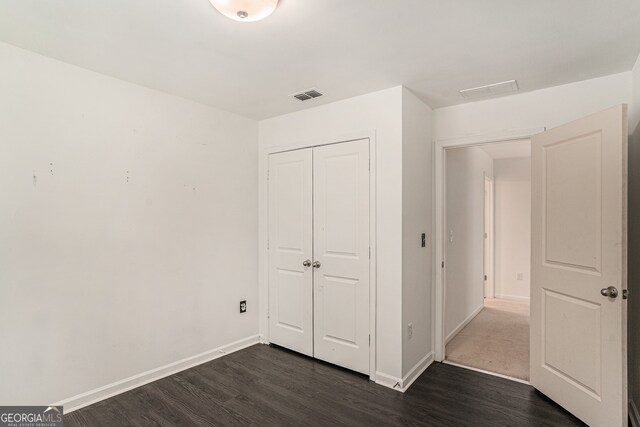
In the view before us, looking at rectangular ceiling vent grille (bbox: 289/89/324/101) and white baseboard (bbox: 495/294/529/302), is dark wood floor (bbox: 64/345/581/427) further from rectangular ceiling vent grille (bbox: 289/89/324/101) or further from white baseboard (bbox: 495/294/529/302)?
white baseboard (bbox: 495/294/529/302)

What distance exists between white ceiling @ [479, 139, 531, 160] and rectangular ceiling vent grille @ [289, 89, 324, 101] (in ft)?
8.96

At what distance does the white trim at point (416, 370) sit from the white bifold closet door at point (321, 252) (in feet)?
1.13

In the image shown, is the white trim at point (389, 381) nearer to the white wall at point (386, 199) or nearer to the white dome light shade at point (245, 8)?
the white wall at point (386, 199)

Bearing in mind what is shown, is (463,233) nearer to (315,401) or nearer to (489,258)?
(489,258)

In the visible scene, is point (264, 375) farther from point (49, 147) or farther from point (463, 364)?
point (49, 147)

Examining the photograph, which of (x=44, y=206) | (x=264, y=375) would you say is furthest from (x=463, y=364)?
(x=44, y=206)

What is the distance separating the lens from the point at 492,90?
2.75 m

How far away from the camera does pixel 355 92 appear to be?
285 cm

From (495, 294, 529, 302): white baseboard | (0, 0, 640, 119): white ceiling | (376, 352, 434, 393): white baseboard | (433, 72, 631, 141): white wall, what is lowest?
(495, 294, 529, 302): white baseboard

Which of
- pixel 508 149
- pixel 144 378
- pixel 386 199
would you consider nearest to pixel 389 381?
pixel 386 199

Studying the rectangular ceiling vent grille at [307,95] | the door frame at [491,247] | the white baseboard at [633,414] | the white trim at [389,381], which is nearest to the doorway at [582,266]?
the white baseboard at [633,414]

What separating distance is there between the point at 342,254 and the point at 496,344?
2.06 meters

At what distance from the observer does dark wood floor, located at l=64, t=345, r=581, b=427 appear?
2.25m

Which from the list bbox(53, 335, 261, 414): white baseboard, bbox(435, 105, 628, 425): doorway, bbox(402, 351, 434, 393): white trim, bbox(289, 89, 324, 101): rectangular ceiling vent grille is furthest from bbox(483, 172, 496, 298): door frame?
bbox(53, 335, 261, 414): white baseboard
